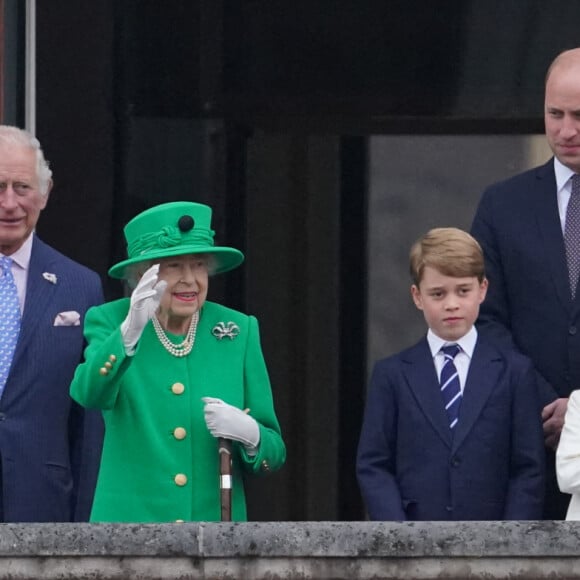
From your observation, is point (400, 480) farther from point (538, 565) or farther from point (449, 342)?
point (538, 565)

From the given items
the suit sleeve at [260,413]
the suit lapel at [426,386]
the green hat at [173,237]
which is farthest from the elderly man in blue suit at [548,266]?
the green hat at [173,237]

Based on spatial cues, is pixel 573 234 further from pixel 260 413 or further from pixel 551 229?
pixel 260 413

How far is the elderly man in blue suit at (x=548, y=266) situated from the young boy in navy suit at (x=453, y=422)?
149 mm

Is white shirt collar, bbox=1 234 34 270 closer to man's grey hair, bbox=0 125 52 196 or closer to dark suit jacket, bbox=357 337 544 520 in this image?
man's grey hair, bbox=0 125 52 196

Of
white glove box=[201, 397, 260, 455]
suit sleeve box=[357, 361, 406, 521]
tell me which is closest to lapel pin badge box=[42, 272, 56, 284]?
white glove box=[201, 397, 260, 455]

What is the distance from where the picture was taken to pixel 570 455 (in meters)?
5.97

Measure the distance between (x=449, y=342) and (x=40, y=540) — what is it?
1.47 meters

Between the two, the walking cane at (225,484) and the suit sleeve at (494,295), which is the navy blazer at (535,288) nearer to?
the suit sleeve at (494,295)

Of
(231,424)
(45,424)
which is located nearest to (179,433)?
(231,424)

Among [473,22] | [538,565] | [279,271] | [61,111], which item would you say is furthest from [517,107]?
[538,565]

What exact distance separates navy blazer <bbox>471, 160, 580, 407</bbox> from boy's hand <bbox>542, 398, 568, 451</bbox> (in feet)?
0.18

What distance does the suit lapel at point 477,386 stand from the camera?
6.21 meters

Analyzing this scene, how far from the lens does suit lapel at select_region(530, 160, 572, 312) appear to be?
646cm

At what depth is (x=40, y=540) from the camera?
5352mm
